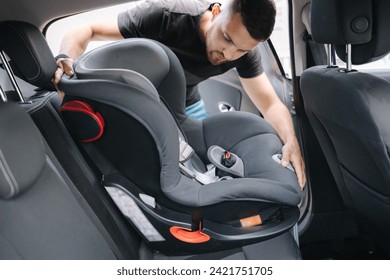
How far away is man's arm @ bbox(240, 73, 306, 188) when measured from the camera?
1143 mm

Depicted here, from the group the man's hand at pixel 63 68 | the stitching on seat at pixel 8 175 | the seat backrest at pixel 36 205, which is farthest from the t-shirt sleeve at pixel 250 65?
the stitching on seat at pixel 8 175

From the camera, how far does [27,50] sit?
0.85 m

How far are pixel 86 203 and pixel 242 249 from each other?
15.1 inches

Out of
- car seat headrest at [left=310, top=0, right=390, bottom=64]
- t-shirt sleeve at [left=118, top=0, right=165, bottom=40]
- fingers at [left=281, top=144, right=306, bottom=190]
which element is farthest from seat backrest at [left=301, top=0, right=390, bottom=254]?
t-shirt sleeve at [left=118, top=0, right=165, bottom=40]

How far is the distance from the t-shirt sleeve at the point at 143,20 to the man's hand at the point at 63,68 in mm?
227

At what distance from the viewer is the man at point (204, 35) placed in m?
1.09

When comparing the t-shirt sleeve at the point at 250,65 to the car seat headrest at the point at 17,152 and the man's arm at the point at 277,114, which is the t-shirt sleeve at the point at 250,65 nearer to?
the man's arm at the point at 277,114

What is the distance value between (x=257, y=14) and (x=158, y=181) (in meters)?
0.51

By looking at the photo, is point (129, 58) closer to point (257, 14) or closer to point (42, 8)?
point (42, 8)

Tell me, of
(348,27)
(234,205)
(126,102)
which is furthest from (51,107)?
(348,27)

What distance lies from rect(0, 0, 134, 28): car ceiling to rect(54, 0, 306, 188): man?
0.08 meters

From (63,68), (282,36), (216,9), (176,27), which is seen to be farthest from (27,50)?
(282,36)

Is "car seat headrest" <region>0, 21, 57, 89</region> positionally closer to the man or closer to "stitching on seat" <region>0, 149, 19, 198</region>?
the man
